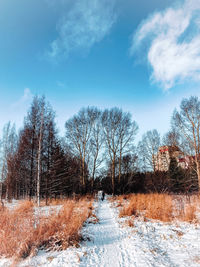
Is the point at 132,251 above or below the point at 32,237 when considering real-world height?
below

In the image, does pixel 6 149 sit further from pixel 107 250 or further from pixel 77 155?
pixel 107 250

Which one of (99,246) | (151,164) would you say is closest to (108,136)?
(151,164)

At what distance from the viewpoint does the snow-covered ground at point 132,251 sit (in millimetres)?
2424

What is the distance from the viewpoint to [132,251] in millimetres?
2893

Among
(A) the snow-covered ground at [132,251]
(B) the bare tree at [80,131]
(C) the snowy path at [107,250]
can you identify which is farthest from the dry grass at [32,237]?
(B) the bare tree at [80,131]

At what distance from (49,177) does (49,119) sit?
462 cm

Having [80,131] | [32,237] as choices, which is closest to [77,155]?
[80,131]

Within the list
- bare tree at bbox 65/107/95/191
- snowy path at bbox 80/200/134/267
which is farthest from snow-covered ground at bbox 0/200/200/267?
bare tree at bbox 65/107/95/191

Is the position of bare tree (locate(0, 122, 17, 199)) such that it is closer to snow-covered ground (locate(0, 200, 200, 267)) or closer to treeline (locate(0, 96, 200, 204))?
treeline (locate(0, 96, 200, 204))

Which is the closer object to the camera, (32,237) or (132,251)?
(132,251)

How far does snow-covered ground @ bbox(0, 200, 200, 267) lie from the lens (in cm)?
242

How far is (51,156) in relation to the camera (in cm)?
1157

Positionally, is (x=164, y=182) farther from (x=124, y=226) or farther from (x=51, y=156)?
(x=124, y=226)

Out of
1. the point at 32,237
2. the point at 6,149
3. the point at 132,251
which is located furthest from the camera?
the point at 6,149
